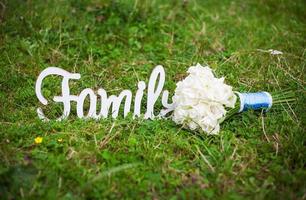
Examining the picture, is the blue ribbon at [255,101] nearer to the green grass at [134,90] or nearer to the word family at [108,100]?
the green grass at [134,90]

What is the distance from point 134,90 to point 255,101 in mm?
812

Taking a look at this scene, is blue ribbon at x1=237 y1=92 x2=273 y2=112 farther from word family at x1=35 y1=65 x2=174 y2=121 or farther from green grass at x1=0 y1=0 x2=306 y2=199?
word family at x1=35 y1=65 x2=174 y2=121

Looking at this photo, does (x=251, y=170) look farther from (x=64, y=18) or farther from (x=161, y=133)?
(x=64, y=18)

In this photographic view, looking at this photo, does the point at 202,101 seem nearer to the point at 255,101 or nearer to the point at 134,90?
the point at 255,101

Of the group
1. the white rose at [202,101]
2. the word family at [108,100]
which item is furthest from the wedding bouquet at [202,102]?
Answer: the word family at [108,100]

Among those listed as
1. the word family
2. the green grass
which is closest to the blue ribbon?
the green grass

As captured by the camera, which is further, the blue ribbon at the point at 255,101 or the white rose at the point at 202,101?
the blue ribbon at the point at 255,101

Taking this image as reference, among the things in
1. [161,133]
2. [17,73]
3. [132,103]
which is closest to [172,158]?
[161,133]

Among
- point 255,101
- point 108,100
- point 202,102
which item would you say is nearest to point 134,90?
point 108,100

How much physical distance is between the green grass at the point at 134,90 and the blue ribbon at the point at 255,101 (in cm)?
5

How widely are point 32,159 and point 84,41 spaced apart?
1.43m

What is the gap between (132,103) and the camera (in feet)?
9.21

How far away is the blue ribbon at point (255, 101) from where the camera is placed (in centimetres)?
262

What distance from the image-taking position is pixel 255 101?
2648 millimetres
